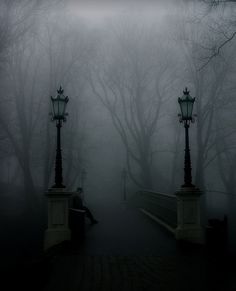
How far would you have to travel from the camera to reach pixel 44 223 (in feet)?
84.1

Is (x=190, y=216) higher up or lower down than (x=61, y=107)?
lower down

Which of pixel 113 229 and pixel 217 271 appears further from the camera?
Answer: pixel 113 229

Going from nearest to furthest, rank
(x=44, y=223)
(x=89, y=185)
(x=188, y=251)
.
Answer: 1. (x=188, y=251)
2. (x=44, y=223)
3. (x=89, y=185)

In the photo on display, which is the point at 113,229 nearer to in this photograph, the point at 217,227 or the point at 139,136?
the point at 217,227

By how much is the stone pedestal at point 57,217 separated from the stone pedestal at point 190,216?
3.36m

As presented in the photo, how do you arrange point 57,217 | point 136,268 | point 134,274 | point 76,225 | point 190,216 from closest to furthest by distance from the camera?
point 134,274 → point 136,268 → point 190,216 → point 57,217 → point 76,225

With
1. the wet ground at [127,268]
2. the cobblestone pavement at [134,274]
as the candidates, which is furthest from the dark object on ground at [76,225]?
the cobblestone pavement at [134,274]

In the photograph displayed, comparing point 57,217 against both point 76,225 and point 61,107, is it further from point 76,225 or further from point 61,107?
point 61,107

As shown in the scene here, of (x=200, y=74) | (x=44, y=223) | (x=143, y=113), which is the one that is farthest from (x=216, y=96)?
(x=44, y=223)

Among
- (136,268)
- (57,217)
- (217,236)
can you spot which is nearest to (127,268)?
(136,268)

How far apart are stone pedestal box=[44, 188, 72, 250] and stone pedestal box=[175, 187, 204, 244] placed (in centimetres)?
336

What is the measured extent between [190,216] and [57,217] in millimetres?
3957

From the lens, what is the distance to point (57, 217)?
12.6 m

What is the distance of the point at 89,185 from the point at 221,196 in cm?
2246
